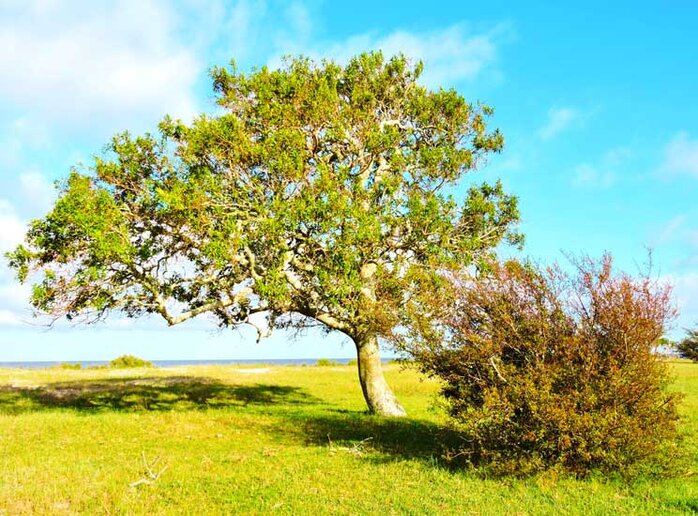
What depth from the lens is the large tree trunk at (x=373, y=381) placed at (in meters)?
24.5

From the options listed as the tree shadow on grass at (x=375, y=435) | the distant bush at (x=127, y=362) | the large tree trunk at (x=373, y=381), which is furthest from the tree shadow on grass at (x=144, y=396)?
the distant bush at (x=127, y=362)

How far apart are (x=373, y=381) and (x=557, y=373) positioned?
13.4 meters

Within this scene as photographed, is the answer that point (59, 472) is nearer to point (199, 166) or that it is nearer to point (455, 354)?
point (455, 354)

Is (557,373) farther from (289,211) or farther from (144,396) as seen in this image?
(144,396)

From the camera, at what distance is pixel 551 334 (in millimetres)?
12977

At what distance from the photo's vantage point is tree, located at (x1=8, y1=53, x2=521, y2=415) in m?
21.7

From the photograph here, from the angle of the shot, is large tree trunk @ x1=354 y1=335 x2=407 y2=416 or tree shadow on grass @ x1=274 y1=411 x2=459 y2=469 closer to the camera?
tree shadow on grass @ x1=274 y1=411 x2=459 y2=469

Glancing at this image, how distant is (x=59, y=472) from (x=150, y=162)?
1423 cm

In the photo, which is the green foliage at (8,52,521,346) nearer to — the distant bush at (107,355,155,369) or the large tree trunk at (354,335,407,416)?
the large tree trunk at (354,335,407,416)

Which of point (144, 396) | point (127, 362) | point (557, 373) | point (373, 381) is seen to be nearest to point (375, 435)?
point (373, 381)

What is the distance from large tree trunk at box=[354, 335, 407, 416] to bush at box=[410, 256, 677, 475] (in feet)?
35.7

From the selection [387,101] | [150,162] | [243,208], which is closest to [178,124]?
[150,162]

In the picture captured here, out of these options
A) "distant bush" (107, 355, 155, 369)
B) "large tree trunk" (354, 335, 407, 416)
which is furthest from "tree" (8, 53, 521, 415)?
"distant bush" (107, 355, 155, 369)

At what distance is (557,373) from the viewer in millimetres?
12406
